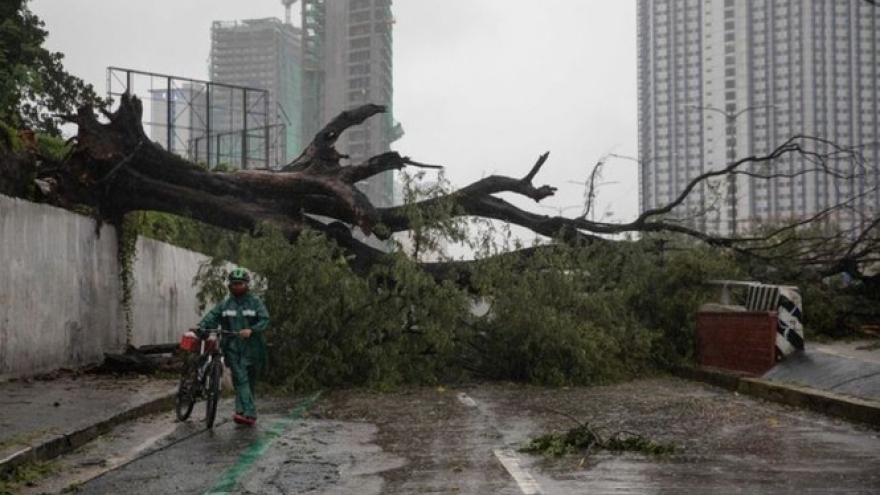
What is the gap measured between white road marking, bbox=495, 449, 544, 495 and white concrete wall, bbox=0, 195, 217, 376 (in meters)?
8.97

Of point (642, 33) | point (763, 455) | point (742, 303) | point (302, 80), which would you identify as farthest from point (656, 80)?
point (302, 80)

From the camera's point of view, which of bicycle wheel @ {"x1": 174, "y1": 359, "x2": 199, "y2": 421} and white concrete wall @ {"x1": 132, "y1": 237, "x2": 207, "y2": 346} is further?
white concrete wall @ {"x1": 132, "y1": 237, "x2": 207, "y2": 346}

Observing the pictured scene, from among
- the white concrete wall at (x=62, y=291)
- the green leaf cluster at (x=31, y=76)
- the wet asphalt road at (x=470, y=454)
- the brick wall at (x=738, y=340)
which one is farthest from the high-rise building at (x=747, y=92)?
the wet asphalt road at (x=470, y=454)

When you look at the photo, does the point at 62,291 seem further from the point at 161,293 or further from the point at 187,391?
the point at 161,293

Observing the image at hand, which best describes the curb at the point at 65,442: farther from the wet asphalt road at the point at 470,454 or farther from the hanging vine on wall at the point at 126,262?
the hanging vine on wall at the point at 126,262

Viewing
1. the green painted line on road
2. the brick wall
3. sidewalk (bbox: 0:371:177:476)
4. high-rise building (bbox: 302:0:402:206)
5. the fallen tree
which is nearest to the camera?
the green painted line on road

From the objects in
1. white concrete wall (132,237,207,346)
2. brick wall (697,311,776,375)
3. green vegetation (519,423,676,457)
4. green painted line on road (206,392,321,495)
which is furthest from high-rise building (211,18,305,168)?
green vegetation (519,423,676,457)

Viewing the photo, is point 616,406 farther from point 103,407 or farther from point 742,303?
point 742,303

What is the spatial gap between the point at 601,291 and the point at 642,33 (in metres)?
58.7

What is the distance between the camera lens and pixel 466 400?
48.8 feet

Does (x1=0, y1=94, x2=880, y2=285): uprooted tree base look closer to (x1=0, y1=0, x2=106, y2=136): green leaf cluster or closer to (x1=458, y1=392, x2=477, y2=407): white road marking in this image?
(x1=458, y1=392, x2=477, y2=407): white road marking

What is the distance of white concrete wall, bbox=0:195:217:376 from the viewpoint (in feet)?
48.4

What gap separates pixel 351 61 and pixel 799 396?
444 ft

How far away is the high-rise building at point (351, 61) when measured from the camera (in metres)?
143
